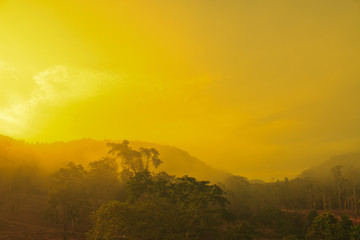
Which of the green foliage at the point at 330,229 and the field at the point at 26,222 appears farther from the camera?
the field at the point at 26,222

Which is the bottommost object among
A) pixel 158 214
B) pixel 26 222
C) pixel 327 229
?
pixel 26 222

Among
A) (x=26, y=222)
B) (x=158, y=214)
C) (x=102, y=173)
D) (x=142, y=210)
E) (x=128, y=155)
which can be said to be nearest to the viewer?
(x=142, y=210)

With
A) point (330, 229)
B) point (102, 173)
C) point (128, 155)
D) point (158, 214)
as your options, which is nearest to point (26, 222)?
point (102, 173)

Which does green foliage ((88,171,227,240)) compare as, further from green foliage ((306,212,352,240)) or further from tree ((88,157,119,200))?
tree ((88,157,119,200))

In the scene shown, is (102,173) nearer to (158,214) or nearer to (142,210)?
(158,214)

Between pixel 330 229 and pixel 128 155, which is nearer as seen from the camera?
pixel 330 229

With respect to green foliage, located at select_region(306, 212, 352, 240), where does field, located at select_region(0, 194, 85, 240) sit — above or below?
below

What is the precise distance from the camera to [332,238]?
1190 inches

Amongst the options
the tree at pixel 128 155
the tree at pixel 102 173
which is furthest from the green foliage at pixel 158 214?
the tree at pixel 102 173

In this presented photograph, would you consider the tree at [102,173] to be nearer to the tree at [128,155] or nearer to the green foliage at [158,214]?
the tree at [128,155]

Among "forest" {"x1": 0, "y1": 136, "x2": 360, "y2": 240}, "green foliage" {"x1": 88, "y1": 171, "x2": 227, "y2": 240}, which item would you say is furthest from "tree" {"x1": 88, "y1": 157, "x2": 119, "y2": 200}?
"green foliage" {"x1": 88, "y1": 171, "x2": 227, "y2": 240}

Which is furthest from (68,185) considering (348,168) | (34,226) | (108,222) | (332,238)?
(348,168)

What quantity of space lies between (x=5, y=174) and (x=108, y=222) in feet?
279

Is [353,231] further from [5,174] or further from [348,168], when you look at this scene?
[348,168]
